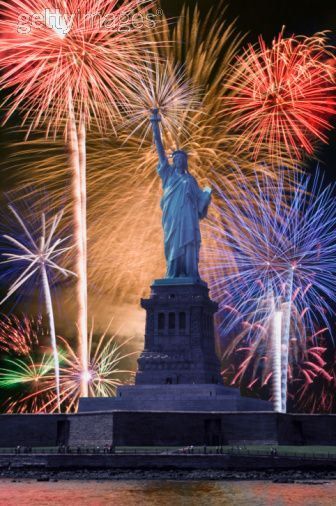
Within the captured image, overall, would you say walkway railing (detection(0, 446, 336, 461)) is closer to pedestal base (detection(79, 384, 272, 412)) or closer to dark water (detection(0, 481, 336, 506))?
dark water (detection(0, 481, 336, 506))

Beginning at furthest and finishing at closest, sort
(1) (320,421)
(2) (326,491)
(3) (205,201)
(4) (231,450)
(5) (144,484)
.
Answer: (3) (205,201) → (1) (320,421) → (4) (231,450) → (5) (144,484) → (2) (326,491)

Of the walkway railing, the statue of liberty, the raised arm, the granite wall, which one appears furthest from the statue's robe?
the walkway railing

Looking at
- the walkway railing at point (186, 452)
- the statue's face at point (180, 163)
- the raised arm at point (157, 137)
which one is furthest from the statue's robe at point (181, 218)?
the walkway railing at point (186, 452)

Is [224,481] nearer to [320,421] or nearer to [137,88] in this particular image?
[320,421]

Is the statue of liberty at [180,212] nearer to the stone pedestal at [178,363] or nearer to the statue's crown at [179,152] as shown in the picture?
the statue's crown at [179,152]

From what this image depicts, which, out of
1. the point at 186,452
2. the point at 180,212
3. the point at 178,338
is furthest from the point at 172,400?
the point at 180,212

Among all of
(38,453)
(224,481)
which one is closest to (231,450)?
(224,481)

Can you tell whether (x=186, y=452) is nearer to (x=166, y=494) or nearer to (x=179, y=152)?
(x=166, y=494)
